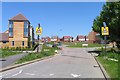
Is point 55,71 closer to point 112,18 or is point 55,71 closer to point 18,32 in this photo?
point 112,18

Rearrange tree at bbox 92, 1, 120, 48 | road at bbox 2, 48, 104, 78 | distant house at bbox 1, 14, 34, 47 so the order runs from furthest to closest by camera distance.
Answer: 1. distant house at bbox 1, 14, 34, 47
2. tree at bbox 92, 1, 120, 48
3. road at bbox 2, 48, 104, 78

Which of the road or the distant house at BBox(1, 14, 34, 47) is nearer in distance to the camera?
the road

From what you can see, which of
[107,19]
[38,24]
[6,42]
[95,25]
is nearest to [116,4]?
[107,19]

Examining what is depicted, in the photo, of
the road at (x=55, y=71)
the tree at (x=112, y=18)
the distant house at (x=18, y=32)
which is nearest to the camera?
the road at (x=55, y=71)

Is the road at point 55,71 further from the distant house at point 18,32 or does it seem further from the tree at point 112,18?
the distant house at point 18,32

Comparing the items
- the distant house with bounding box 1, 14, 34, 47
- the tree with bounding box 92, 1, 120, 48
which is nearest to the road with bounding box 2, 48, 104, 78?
the tree with bounding box 92, 1, 120, 48

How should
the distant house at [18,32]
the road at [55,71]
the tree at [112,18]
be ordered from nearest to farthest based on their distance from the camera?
the road at [55,71], the tree at [112,18], the distant house at [18,32]

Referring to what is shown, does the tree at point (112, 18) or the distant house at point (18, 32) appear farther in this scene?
the distant house at point (18, 32)

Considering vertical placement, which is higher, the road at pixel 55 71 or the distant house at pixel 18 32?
the distant house at pixel 18 32

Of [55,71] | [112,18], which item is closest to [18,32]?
[112,18]

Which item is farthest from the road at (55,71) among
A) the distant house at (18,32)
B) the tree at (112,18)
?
the distant house at (18,32)

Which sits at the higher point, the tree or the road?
the tree

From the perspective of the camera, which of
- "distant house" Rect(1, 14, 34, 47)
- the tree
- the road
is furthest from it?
"distant house" Rect(1, 14, 34, 47)

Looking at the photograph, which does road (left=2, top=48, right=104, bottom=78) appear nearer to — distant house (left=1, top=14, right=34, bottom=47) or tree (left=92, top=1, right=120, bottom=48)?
tree (left=92, top=1, right=120, bottom=48)
